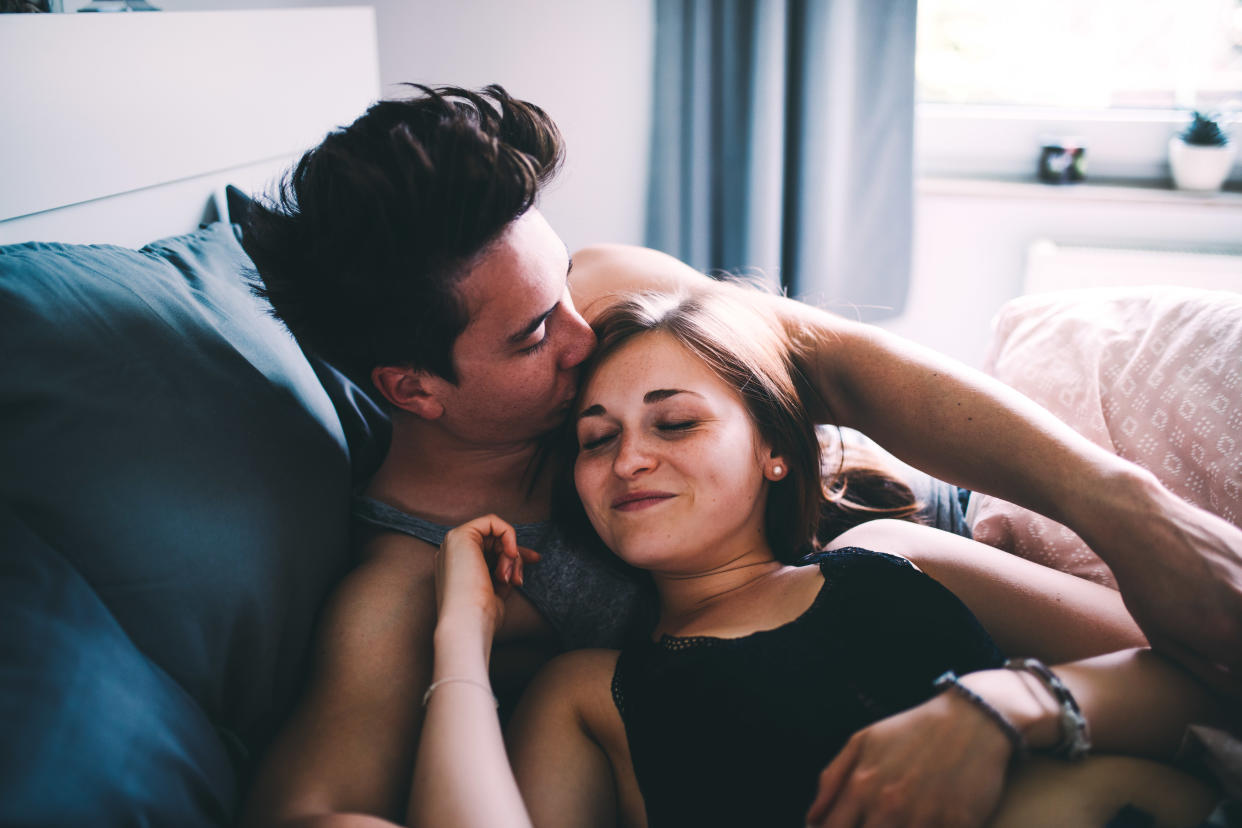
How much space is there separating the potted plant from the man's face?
1994mm

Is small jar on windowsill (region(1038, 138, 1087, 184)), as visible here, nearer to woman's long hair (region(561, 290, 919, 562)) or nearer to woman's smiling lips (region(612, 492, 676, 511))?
woman's long hair (region(561, 290, 919, 562))

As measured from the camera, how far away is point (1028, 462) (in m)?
1.04

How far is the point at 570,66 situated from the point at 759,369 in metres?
1.78

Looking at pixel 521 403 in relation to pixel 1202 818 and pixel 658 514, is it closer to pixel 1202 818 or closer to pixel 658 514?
pixel 658 514

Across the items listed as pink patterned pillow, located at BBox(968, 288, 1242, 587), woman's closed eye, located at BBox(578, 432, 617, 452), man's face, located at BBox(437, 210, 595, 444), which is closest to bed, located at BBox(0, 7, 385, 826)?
man's face, located at BBox(437, 210, 595, 444)

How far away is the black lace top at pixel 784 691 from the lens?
0.90m

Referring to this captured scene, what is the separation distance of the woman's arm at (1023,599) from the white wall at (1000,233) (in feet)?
5.22

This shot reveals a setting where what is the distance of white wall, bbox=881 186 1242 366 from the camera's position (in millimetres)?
2357

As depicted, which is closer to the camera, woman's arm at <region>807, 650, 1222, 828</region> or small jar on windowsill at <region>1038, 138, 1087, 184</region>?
woman's arm at <region>807, 650, 1222, 828</region>

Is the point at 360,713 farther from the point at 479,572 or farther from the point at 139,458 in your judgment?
the point at 139,458

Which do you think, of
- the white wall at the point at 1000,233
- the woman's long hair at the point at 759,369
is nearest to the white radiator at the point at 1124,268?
the white wall at the point at 1000,233

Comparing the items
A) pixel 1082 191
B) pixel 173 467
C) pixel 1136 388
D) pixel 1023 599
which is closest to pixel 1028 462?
pixel 1023 599

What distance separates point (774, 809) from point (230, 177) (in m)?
1.38

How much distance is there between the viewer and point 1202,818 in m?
0.80
